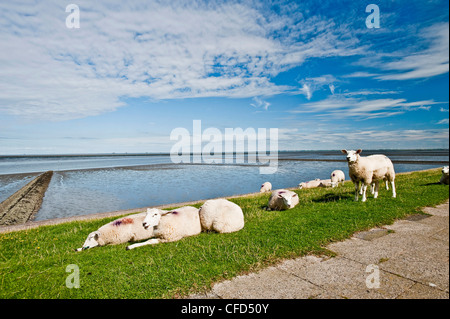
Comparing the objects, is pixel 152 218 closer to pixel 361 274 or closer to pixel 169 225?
pixel 169 225

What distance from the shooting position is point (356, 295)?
412cm

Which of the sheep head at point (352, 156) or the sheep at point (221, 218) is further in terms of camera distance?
the sheep head at point (352, 156)

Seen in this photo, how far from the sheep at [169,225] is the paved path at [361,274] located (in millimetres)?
3105

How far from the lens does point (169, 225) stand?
7.39 metres

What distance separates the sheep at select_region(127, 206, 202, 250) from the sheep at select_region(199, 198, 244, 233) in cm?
37

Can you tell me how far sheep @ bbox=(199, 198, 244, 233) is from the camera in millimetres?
7871

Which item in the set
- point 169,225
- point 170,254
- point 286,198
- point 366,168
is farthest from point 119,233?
point 366,168

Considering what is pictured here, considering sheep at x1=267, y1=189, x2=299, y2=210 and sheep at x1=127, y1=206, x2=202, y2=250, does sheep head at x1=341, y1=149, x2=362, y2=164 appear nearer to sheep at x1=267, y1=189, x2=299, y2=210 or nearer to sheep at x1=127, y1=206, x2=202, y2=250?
sheep at x1=267, y1=189, x2=299, y2=210

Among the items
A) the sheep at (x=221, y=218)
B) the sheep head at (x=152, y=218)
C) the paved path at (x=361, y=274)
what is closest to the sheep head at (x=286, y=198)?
the sheep at (x=221, y=218)

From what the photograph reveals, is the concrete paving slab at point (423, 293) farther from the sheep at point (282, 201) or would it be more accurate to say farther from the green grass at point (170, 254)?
the sheep at point (282, 201)

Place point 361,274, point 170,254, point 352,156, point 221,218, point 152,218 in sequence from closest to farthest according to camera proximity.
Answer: point 361,274, point 170,254, point 152,218, point 221,218, point 352,156

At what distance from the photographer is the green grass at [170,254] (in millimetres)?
4625

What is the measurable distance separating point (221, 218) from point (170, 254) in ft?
7.61
